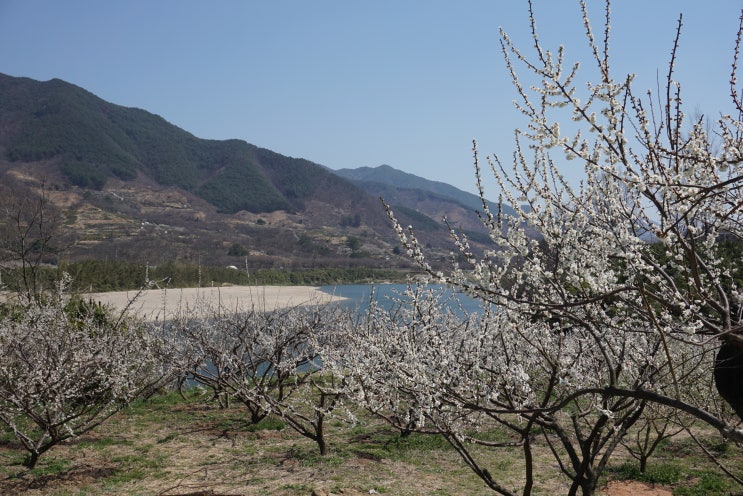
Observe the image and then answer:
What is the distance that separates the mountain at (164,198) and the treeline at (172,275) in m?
9.47

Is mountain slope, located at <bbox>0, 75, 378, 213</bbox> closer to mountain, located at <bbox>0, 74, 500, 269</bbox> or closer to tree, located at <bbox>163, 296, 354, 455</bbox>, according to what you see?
mountain, located at <bbox>0, 74, 500, 269</bbox>

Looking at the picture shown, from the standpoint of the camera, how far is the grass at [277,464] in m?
6.47

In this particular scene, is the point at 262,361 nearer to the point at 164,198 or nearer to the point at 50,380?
the point at 50,380

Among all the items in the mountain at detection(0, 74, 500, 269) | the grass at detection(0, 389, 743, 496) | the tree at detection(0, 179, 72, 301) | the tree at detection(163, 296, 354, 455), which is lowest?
the grass at detection(0, 389, 743, 496)

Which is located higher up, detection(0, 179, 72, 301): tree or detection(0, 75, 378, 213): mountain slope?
detection(0, 75, 378, 213): mountain slope

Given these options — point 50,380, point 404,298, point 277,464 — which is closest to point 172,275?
point 50,380

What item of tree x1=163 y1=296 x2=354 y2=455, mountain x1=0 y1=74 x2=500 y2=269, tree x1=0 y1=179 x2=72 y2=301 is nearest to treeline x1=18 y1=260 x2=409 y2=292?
tree x1=0 y1=179 x2=72 y2=301

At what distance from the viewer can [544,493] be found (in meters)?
Result: 6.68

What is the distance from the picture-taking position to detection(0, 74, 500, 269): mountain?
83.1 m

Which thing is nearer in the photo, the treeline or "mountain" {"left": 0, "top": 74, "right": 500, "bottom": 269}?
the treeline

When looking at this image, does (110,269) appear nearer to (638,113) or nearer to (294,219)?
(638,113)

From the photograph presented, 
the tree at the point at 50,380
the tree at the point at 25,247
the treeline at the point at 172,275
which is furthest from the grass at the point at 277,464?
the treeline at the point at 172,275

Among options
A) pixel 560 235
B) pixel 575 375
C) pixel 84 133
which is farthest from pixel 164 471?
pixel 84 133

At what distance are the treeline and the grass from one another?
297 inches
